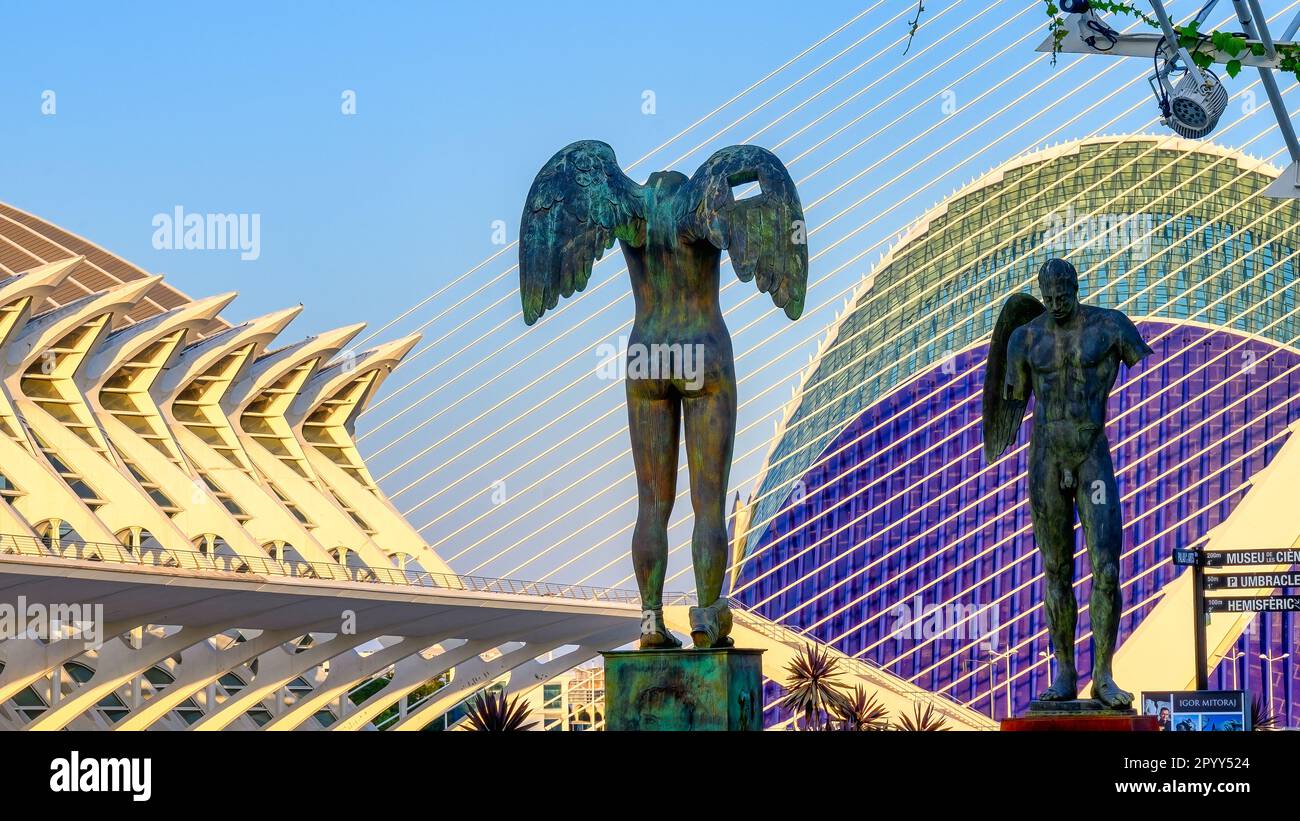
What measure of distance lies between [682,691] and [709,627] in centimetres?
31

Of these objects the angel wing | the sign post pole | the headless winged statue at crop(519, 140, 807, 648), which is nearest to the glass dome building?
the sign post pole

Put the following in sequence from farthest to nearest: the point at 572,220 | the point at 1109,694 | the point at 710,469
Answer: the point at 1109,694 → the point at 572,220 → the point at 710,469

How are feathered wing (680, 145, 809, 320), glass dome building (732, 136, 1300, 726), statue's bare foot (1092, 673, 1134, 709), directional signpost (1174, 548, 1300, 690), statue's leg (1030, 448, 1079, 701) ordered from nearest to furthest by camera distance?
feathered wing (680, 145, 809, 320) → statue's bare foot (1092, 673, 1134, 709) → statue's leg (1030, 448, 1079, 701) → directional signpost (1174, 548, 1300, 690) → glass dome building (732, 136, 1300, 726)

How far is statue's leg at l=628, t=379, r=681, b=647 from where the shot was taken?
274 inches

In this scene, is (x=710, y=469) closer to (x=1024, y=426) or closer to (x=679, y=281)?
(x=679, y=281)

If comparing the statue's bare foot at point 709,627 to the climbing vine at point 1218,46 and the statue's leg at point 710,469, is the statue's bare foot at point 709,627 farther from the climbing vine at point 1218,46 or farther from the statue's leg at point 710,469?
the climbing vine at point 1218,46

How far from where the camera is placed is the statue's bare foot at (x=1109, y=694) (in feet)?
23.8

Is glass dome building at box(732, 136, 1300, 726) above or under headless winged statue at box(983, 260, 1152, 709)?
above

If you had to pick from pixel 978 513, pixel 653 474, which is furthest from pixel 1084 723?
pixel 978 513

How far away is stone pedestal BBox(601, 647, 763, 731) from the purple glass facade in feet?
A: 195

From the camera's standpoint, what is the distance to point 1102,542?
24.2ft

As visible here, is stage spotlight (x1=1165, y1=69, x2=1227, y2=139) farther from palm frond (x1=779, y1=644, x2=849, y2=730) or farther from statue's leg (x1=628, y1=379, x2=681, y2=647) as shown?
palm frond (x1=779, y1=644, x2=849, y2=730)
